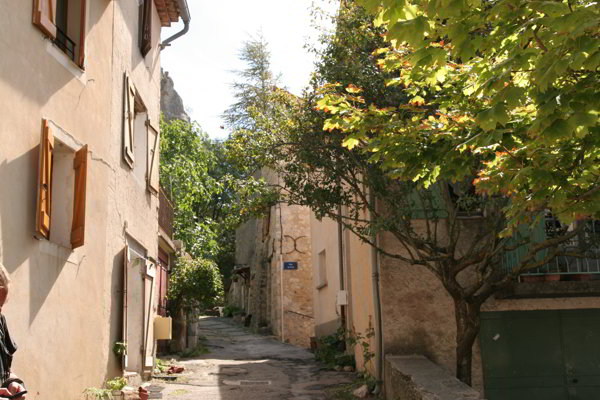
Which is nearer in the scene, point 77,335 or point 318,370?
point 77,335

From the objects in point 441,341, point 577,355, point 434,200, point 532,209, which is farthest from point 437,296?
point 532,209


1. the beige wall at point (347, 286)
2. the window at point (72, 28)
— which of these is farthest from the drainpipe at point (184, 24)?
the window at point (72, 28)

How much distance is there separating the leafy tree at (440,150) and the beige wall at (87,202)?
2.57 meters

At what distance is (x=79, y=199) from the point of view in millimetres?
7457

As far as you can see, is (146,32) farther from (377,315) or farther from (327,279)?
(327,279)

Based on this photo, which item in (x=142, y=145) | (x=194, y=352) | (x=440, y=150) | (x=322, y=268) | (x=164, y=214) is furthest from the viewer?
(x=322, y=268)

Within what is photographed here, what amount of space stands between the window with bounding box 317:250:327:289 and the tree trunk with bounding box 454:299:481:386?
8485 millimetres

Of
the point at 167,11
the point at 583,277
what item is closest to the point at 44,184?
the point at 583,277

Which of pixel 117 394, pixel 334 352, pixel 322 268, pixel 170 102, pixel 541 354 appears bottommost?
pixel 117 394

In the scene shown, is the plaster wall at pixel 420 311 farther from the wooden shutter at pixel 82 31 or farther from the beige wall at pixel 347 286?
the wooden shutter at pixel 82 31

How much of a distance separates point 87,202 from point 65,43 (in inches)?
74.4

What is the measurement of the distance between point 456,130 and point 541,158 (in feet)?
3.61

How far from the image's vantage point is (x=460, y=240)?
1021 centimetres

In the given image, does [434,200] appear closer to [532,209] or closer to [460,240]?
[460,240]
